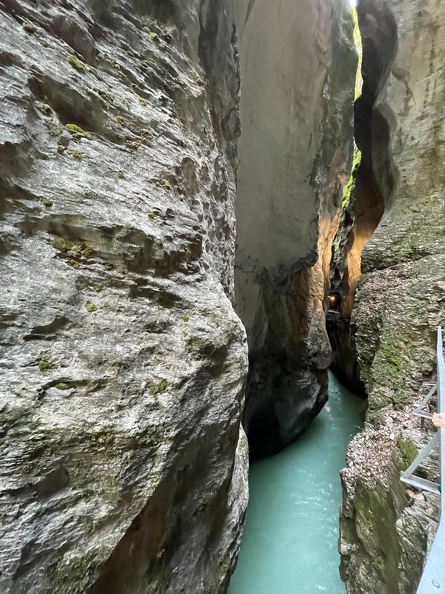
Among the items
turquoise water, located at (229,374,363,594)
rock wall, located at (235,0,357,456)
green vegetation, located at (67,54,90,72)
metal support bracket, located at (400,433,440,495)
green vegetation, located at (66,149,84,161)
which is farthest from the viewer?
rock wall, located at (235,0,357,456)

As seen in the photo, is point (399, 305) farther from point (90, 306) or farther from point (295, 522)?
point (295, 522)

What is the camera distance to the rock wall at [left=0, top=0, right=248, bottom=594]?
1246 millimetres

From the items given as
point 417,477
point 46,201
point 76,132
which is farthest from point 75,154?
point 417,477

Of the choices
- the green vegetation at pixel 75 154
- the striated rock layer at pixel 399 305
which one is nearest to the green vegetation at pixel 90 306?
the green vegetation at pixel 75 154

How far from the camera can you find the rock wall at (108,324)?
1246 mm

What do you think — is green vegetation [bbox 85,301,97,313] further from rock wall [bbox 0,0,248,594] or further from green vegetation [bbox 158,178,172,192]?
green vegetation [bbox 158,178,172,192]

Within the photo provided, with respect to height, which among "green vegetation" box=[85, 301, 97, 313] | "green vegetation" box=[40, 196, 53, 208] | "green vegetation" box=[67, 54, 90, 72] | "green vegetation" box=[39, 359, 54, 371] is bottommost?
"green vegetation" box=[39, 359, 54, 371]

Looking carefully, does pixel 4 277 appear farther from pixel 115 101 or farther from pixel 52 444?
pixel 115 101

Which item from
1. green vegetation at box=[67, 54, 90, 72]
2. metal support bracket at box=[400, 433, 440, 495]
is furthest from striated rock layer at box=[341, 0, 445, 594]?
green vegetation at box=[67, 54, 90, 72]

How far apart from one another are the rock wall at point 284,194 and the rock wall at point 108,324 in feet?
13.0

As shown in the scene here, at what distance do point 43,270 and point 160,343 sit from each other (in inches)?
28.4

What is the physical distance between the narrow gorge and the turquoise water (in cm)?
44

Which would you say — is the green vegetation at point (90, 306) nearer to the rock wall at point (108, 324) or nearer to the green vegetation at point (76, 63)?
the rock wall at point (108, 324)

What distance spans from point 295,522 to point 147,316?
5790mm
